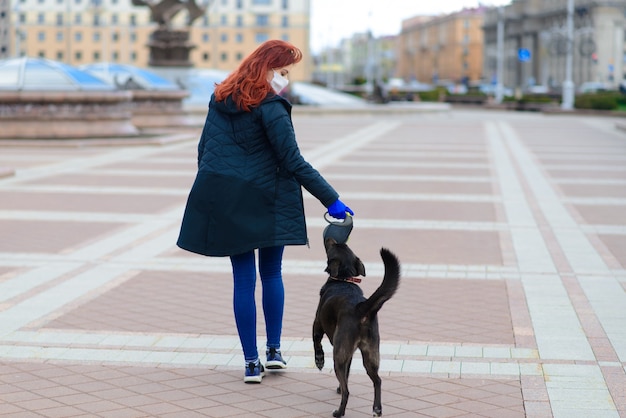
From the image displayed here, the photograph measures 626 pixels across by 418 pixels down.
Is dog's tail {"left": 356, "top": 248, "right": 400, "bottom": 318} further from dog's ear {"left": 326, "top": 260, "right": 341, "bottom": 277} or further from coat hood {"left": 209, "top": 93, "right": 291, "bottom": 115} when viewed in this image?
coat hood {"left": 209, "top": 93, "right": 291, "bottom": 115}

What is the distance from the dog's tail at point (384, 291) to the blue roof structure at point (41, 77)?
20964 mm

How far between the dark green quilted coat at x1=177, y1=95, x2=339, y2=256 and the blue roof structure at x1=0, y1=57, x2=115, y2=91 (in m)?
20.1

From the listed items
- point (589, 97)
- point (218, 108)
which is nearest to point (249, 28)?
point (589, 97)

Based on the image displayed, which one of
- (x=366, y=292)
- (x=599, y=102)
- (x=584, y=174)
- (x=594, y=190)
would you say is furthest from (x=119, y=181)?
(x=599, y=102)

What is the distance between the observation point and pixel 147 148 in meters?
23.3

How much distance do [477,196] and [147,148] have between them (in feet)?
36.0

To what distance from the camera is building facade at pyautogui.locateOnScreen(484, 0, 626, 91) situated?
89.6 m

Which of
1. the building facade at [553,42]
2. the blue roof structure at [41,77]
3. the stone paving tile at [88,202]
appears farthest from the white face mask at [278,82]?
the building facade at [553,42]

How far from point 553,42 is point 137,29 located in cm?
5493

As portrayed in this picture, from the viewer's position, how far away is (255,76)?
5180mm

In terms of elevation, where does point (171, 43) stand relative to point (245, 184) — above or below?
above

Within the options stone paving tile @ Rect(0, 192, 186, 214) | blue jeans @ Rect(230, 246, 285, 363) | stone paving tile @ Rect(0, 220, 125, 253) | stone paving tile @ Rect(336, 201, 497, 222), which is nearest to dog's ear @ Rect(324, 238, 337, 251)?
blue jeans @ Rect(230, 246, 285, 363)

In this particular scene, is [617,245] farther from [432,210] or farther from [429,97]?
[429,97]

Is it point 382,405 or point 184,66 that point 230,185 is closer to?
point 382,405
